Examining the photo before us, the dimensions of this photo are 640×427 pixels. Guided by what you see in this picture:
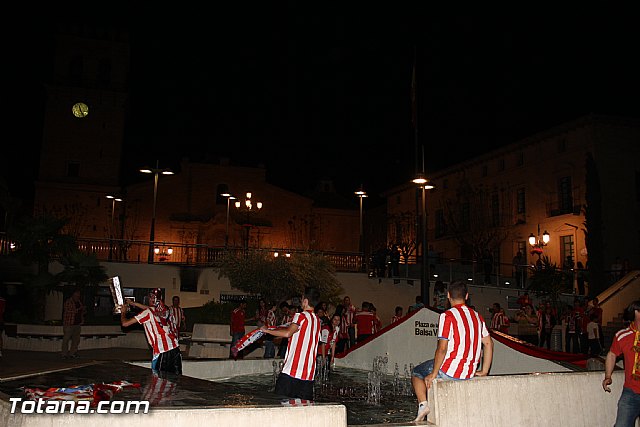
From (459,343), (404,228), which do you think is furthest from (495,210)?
(459,343)

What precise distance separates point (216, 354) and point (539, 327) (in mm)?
10149

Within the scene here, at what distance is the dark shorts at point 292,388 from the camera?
7.81 metres

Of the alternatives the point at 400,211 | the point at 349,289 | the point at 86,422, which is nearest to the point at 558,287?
the point at 349,289

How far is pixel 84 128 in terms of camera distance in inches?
1713

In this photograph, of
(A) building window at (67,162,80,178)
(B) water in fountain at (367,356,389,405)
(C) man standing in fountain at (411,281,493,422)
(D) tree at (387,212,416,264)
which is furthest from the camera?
(D) tree at (387,212,416,264)

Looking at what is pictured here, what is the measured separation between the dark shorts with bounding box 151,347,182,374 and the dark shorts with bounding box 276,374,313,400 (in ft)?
8.44

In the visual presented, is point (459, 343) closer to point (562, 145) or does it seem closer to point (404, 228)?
point (562, 145)

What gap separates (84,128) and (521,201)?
99.8 ft

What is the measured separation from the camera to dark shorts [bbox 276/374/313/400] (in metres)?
7.81

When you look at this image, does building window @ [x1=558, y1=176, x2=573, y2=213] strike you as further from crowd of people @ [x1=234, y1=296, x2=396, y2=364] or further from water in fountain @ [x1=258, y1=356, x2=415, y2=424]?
water in fountain @ [x1=258, y1=356, x2=415, y2=424]

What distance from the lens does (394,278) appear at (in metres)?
29.0

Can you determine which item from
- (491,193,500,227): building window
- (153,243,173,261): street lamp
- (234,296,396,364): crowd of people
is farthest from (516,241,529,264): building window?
(234,296,396,364): crowd of people

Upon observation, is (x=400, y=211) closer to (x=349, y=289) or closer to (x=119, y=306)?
(x=349, y=289)

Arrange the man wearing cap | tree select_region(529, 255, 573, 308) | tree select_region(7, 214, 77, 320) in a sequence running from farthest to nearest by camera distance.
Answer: tree select_region(529, 255, 573, 308)
tree select_region(7, 214, 77, 320)
the man wearing cap
